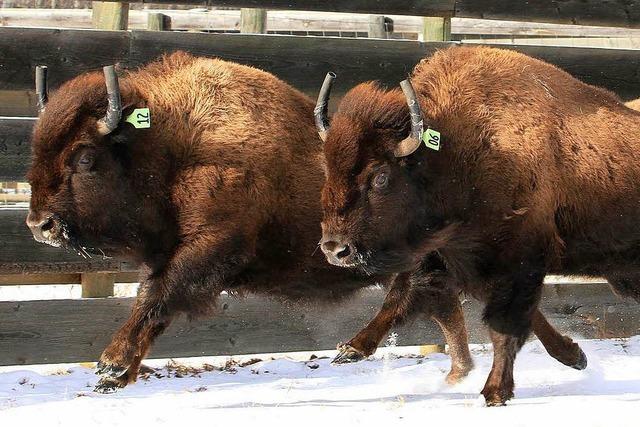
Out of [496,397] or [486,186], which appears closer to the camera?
[496,397]

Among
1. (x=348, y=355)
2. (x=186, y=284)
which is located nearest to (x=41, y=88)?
(x=186, y=284)

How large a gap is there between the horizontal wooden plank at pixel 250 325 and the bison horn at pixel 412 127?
155 centimetres

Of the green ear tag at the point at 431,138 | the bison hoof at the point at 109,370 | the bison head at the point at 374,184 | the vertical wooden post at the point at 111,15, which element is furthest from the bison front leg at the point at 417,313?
the vertical wooden post at the point at 111,15

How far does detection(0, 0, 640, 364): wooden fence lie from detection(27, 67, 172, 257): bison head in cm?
154

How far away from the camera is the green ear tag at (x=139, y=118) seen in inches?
259

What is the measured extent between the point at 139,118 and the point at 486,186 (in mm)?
2270

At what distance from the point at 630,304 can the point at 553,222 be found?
3487mm

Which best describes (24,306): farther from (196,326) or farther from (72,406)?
(72,406)

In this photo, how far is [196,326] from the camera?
8.57m

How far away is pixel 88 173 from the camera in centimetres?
646

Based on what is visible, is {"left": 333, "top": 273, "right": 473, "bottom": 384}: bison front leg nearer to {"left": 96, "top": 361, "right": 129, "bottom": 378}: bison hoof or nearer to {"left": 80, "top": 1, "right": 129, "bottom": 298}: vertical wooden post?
A: {"left": 96, "top": 361, "right": 129, "bottom": 378}: bison hoof

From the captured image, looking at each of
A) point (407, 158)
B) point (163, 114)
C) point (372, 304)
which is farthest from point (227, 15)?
point (407, 158)

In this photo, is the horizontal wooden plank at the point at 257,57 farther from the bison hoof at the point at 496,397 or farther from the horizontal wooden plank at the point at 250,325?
the bison hoof at the point at 496,397

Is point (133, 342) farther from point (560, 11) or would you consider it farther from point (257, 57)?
point (560, 11)
